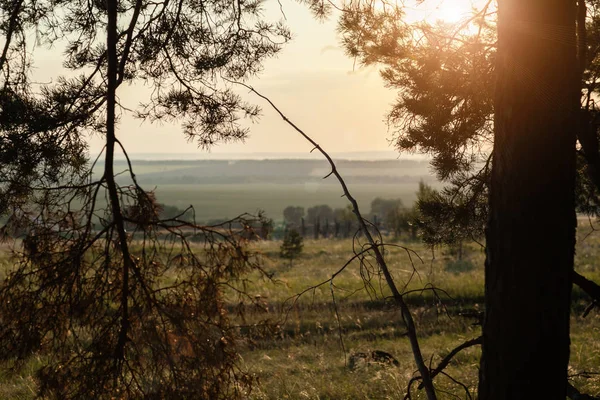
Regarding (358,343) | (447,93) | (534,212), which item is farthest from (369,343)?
(534,212)

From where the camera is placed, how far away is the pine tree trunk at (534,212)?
9.71 ft

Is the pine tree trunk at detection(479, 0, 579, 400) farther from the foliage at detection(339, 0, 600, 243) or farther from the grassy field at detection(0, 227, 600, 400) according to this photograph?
the foliage at detection(339, 0, 600, 243)

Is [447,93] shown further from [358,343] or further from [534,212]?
[358,343]

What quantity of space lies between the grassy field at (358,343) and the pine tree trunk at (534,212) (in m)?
0.37

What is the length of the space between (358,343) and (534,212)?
723 centimetres

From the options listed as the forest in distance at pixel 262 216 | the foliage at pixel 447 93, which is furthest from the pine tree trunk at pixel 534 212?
the foliage at pixel 447 93

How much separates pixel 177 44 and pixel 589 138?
3.68m

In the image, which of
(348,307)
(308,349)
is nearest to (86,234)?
(308,349)

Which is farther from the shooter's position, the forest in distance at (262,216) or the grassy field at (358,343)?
the grassy field at (358,343)

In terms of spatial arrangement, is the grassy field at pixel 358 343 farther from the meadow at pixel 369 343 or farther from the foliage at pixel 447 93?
the foliage at pixel 447 93

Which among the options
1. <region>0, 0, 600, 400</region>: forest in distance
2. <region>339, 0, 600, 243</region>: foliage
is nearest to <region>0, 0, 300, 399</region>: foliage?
<region>0, 0, 600, 400</region>: forest in distance

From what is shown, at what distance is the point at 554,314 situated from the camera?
2973 millimetres

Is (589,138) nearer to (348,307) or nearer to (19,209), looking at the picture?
(19,209)

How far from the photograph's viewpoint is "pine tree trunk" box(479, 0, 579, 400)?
9.71 ft
